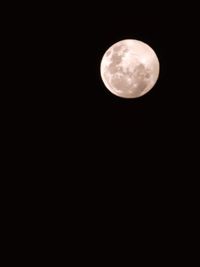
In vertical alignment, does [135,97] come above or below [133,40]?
below

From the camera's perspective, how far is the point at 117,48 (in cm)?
441

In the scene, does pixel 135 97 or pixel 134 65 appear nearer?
pixel 134 65

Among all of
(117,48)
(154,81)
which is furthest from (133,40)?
(154,81)

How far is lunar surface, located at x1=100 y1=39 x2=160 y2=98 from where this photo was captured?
429cm

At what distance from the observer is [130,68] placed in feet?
14.0

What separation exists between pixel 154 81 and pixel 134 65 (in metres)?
0.37

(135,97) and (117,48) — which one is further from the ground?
(117,48)

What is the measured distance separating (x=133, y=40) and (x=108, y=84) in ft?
1.82

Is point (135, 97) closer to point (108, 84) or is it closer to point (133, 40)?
point (108, 84)

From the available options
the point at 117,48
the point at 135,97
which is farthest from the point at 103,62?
the point at 135,97

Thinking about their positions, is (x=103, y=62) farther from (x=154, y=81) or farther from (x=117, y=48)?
(x=154, y=81)

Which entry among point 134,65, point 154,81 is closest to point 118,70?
point 134,65

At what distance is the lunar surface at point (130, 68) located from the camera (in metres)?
4.29

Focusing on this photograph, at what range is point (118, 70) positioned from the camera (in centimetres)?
433
